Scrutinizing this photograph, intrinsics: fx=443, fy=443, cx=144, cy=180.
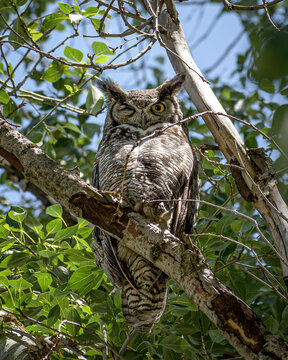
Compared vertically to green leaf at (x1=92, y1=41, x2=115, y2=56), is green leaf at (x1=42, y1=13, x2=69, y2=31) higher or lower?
higher

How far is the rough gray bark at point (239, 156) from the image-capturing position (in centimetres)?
182

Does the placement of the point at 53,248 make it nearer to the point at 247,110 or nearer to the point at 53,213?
the point at 53,213

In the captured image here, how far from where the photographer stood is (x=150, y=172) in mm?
2268

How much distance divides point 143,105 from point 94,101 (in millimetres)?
336

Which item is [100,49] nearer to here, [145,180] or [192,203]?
[145,180]

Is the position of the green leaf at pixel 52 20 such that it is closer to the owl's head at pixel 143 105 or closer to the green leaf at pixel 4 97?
the green leaf at pixel 4 97

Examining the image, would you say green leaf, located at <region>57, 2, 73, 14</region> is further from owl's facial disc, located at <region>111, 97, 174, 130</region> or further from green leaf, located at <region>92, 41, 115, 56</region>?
owl's facial disc, located at <region>111, 97, 174, 130</region>

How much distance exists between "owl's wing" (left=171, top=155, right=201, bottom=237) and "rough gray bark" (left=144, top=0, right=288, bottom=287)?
401 mm

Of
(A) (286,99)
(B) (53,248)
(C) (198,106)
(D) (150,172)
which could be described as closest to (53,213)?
(B) (53,248)

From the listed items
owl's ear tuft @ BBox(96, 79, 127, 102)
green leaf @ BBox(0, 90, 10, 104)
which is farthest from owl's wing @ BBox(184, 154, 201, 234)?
green leaf @ BBox(0, 90, 10, 104)

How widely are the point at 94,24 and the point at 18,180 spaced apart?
2169 mm

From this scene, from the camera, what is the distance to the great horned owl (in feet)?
6.86

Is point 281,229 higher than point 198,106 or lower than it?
lower

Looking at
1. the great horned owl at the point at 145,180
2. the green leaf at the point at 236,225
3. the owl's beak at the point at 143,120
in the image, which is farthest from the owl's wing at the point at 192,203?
the owl's beak at the point at 143,120
